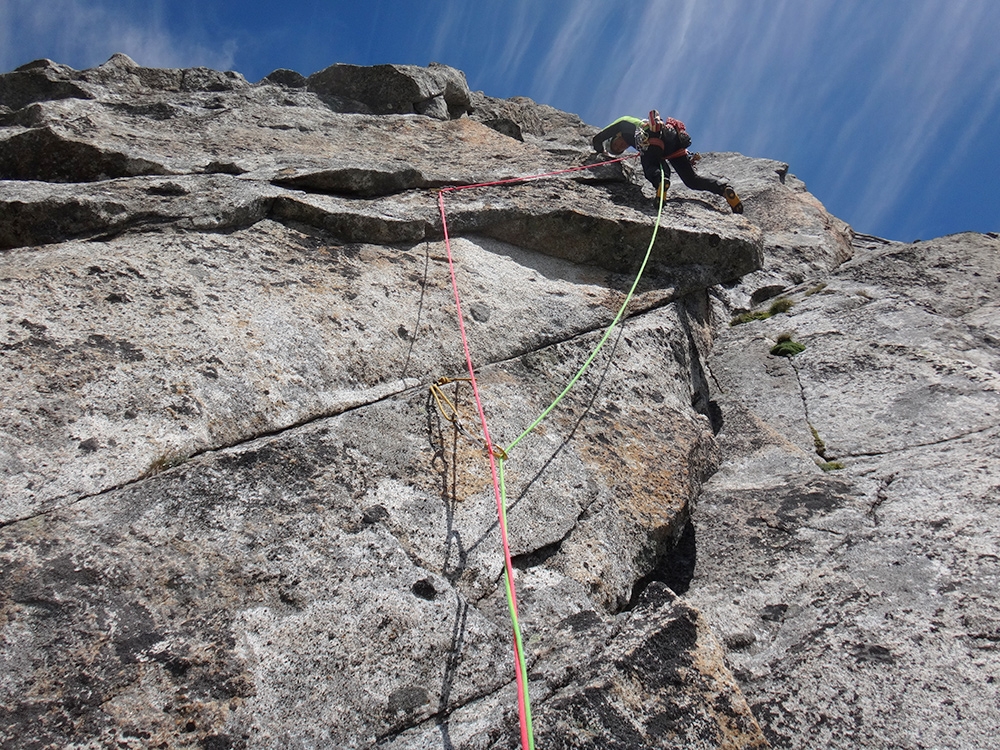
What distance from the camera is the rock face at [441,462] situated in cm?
306

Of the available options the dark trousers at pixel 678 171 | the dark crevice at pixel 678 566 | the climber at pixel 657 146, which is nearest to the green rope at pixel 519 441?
the dark crevice at pixel 678 566

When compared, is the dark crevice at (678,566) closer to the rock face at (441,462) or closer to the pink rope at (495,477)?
the rock face at (441,462)

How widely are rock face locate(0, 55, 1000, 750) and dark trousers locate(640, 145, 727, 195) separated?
1005mm

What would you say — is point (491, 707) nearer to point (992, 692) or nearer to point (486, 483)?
point (486, 483)

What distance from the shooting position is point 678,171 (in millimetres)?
9750

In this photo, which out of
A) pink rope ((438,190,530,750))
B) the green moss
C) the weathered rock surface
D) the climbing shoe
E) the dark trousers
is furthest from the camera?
the climbing shoe

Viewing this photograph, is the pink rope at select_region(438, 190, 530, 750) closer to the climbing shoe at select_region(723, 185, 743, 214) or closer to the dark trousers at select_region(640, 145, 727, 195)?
the dark trousers at select_region(640, 145, 727, 195)

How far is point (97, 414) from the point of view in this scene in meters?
3.82

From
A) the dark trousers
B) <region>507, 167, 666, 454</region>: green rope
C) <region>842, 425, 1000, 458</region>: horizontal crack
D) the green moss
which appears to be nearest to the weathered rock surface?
<region>842, 425, 1000, 458</region>: horizontal crack

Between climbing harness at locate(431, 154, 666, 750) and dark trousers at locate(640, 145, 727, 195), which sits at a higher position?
dark trousers at locate(640, 145, 727, 195)

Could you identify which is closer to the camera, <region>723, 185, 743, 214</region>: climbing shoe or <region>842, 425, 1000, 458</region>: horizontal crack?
<region>842, 425, 1000, 458</region>: horizontal crack

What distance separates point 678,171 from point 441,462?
6783 millimetres

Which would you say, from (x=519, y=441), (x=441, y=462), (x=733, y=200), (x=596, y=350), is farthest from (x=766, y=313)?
(x=441, y=462)

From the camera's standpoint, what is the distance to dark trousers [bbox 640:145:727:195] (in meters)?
9.31
